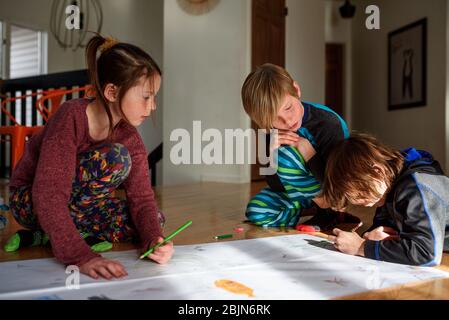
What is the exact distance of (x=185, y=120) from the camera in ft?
11.9

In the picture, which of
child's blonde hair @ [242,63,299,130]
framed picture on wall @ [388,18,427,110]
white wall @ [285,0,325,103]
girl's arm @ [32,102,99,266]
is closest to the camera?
girl's arm @ [32,102,99,266]

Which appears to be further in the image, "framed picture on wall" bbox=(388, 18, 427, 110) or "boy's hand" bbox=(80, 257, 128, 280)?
"framed picture on wall" bbox=(388, 18, 427, 110)

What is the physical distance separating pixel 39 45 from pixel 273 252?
4.75 meters

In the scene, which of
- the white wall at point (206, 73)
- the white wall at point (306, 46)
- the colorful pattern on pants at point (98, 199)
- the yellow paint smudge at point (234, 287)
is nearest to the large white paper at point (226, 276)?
the yellow paint smudge at point (234, 287)

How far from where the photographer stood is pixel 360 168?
99 cm

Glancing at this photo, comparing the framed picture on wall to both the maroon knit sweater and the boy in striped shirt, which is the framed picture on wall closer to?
the boy in striped shirt

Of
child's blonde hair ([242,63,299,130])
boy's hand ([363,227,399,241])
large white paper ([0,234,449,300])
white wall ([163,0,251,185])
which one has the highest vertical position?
white wall ([163,0,251,185])

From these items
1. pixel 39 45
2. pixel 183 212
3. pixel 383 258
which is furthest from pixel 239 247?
pixel 39 45

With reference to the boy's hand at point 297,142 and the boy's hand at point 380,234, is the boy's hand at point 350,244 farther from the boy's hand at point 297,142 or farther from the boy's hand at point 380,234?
the boy's hand at point 297,142

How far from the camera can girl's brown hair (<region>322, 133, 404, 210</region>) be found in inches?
39.3

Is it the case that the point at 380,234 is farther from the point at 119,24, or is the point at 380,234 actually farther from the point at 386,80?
the point at 119,24

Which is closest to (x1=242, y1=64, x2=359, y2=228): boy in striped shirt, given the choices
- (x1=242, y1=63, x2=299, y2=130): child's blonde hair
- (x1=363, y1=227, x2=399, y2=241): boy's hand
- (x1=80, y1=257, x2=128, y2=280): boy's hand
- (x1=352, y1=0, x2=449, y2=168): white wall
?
(x1=242, y1=63, x2=299, y2=130): child's blonde hair

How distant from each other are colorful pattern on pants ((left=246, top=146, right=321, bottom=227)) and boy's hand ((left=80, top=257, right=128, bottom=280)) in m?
0.72

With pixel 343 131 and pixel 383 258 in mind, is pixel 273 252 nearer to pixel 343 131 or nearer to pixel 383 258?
pixel 383 258
